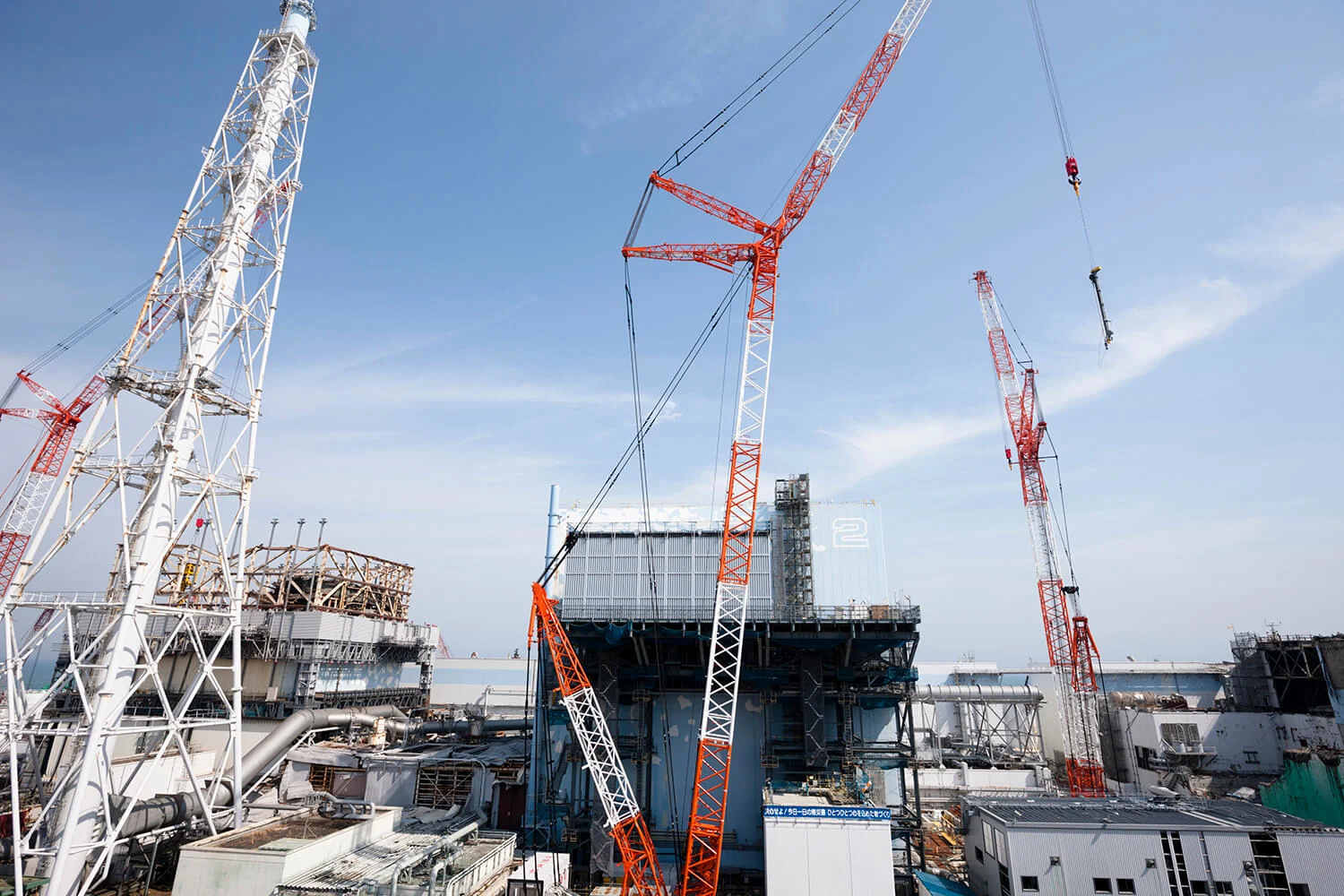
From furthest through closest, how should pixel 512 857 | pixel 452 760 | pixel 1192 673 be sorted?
pixel 1192 673 < pixel 452 760 < pixel 512 857

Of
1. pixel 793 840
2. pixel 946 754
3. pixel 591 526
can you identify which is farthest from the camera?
pixel 946 754

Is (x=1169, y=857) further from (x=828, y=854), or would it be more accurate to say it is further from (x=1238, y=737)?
(x=1238, y=737)

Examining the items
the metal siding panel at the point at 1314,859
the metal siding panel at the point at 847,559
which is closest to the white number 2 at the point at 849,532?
the metal siding panel at the point at 847,559

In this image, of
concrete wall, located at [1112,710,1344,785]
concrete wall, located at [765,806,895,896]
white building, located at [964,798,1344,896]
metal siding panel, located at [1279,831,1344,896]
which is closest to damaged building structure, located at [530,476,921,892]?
concrete wall, located at [765,806,895,896]

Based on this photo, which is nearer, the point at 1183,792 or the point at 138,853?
the point at 138,853

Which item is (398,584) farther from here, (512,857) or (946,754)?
(946,754)

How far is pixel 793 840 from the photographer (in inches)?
1237

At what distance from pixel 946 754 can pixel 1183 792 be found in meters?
18.8

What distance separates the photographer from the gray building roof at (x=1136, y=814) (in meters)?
29.9

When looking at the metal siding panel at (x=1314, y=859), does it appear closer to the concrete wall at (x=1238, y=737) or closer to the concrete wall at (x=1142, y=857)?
the concrete wall at (x=1142, y=857)

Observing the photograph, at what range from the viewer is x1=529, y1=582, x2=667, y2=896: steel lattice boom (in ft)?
119

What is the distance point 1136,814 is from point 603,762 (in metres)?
27.1

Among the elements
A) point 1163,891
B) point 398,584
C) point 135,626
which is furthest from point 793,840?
point 398,584

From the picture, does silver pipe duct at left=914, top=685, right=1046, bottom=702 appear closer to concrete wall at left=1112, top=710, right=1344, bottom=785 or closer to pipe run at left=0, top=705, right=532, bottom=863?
concrete wall at left=1112, top=710, right=1344, bottom=785
